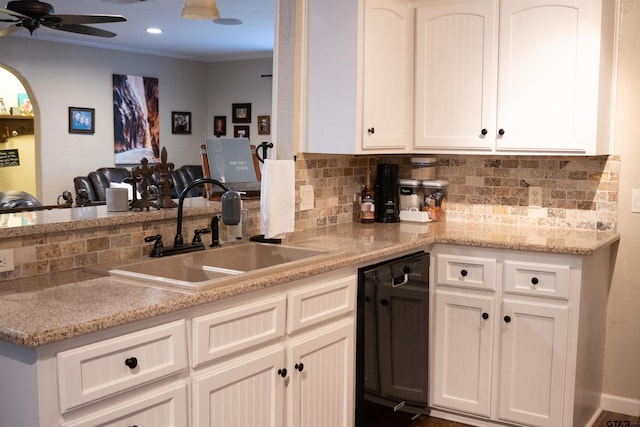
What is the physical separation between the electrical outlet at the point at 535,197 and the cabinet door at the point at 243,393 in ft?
6.04

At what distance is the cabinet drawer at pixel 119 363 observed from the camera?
1.69m

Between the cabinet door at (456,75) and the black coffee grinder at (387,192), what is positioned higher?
the cabinet door at (456,75)

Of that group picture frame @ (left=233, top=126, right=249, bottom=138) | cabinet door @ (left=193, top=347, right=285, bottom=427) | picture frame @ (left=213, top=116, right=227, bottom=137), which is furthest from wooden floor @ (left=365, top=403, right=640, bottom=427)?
picture frame @ (left=213, top=116, right=227, bottom=137)

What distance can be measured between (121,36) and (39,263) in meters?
6.06

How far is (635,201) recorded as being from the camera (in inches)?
133

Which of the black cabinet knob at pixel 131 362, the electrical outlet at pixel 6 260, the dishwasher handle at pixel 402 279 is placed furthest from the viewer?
the dishwasher handle at pixel 402 279

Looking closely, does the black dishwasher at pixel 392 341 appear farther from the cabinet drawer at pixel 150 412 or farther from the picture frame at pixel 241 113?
the picture frame at pixel 241 113

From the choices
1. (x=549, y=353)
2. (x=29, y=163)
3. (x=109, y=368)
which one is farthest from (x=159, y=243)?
(x=29, y=163)

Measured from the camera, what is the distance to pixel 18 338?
1.61m

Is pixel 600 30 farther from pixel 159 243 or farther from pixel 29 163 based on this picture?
pixel 29 163

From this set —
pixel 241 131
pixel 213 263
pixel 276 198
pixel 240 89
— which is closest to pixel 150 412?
pixel 213 263

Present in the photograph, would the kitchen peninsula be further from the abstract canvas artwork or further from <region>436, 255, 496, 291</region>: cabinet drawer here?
the abstract canvas artwork

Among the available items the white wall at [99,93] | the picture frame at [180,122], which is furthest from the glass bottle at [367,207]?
the picture frame at [180,122]

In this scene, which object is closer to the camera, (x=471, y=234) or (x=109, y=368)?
(x=109, y=368)
